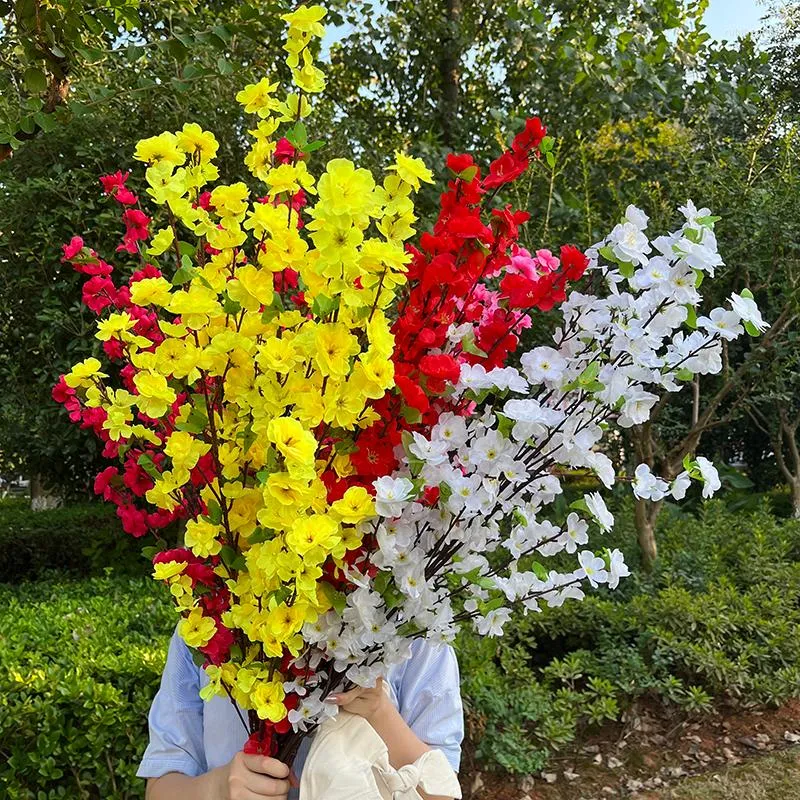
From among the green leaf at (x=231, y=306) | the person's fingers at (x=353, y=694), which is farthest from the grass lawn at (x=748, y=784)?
the green leaf at (x=231, y=306)

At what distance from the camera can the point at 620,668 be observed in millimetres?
3963

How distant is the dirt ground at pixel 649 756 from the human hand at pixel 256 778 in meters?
2.56

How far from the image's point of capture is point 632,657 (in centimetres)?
400

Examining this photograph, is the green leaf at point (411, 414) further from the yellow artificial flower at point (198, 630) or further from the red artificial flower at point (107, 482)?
the red artificial flower at point (107, 482)

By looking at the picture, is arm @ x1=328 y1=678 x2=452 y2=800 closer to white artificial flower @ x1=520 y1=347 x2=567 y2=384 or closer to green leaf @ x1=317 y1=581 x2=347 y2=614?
green leaf @ x1=317 y1=581 x2=347 y2=614

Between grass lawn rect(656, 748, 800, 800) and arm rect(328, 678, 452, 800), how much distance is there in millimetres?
2781

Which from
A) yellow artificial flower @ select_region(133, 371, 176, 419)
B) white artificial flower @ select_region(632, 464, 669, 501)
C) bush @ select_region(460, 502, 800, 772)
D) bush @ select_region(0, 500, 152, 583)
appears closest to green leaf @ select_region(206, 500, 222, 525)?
yellow artificial flower @ select_region(133, 371, 176, 419)

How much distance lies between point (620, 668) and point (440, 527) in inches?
129

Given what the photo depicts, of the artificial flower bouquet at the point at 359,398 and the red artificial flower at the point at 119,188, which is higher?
the red artificial flower at the point at 119,188

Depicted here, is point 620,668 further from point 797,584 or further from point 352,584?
point 352,584

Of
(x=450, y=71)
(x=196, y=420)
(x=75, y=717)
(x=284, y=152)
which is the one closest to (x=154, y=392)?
(x=196, y=420)

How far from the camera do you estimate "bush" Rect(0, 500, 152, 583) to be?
6113mm

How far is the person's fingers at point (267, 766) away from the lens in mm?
1118

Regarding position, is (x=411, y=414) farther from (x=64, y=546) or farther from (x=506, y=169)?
(x=64, y=546)
